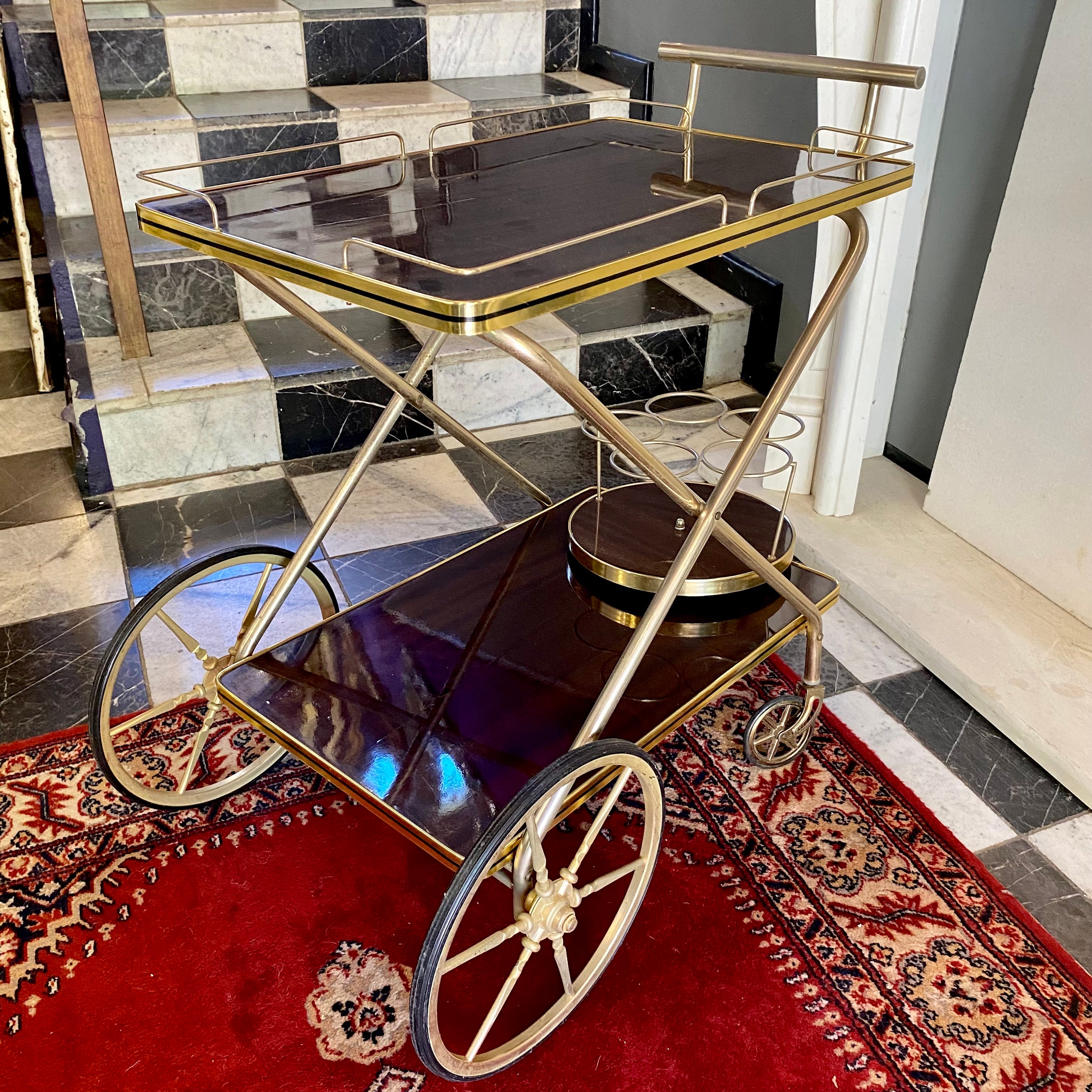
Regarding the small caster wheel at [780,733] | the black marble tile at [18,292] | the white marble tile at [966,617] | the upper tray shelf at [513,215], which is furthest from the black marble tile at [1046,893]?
the black marble tile at [18,292]

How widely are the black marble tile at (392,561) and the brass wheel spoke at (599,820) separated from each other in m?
0.97

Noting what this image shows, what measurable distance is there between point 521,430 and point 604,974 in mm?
1622

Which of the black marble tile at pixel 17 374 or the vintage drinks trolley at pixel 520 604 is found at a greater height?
the vintage drinks trolley at pixel 520 604

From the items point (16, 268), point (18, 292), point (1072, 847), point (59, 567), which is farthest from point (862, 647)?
point (16, 268)

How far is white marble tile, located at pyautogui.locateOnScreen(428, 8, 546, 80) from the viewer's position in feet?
10.2

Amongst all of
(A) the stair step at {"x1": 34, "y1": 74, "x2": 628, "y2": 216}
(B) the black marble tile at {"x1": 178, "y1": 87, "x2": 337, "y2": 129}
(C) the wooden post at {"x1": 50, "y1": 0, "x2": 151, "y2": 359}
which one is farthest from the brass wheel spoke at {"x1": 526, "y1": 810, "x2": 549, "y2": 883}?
(B) the black marble tile at {"x1": 178, "y1": 87, "x2": 337, "y2": 129}

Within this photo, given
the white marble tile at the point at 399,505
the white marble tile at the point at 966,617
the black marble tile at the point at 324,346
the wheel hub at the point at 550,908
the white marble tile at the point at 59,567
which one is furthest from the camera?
the black marble tile at the point at 324,346

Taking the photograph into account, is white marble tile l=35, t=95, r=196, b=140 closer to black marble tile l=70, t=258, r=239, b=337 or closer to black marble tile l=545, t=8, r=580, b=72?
black marble tile l=70, t=258, r=239, b=337

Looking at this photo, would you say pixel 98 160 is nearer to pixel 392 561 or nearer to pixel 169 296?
pixel 169 296

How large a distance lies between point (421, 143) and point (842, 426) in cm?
146

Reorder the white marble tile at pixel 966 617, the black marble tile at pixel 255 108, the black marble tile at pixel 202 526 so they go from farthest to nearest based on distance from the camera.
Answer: the black marble tile at pixel 255 108 → the black marble tile at pixel 202 526 → the white marble tile at pixel 966 617

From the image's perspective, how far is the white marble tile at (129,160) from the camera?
260cm

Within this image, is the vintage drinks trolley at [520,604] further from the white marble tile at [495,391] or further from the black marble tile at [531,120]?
the black marble tile at [531,120]

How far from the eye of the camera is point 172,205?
3.85 feet
